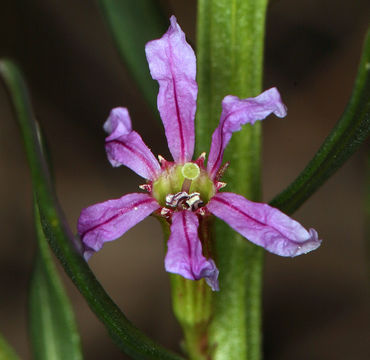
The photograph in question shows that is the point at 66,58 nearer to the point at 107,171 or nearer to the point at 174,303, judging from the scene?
the point at 107,171

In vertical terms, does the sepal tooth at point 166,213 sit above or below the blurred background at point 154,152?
below

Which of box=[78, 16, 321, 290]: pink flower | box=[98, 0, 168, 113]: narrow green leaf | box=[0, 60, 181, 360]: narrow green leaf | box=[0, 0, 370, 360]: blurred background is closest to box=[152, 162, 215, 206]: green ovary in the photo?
box=[78, 16, 321, 290]: pink flower

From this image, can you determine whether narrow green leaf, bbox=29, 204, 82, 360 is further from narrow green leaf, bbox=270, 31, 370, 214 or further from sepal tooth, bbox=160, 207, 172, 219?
narrow green leaf, bbox=270, 31, 370, 214

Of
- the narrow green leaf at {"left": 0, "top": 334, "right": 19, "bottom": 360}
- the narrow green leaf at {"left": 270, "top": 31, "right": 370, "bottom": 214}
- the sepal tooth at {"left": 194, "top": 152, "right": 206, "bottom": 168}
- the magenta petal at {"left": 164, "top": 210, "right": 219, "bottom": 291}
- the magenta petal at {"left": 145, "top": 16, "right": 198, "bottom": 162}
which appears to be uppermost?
the magenta petal at {"left": 145, "top": 16, "right": 198, "bottom": 162}

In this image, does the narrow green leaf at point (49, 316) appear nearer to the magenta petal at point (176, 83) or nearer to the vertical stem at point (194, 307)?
the vertical stem at point (194, 307)

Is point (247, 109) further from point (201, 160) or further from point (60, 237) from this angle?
point (60, 237)

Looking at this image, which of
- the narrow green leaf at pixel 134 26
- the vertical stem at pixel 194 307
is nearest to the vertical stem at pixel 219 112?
the vertical stem at pixel 194 307

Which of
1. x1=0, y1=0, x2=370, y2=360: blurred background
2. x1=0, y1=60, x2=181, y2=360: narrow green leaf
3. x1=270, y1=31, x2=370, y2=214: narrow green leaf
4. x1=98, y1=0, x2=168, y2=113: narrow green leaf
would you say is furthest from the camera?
x1=0, y1=0, x2=370, y2=360: blurred background
